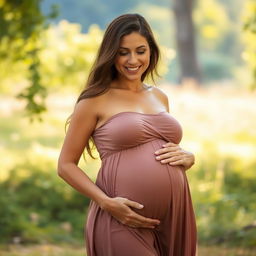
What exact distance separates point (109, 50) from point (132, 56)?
0.12 metres

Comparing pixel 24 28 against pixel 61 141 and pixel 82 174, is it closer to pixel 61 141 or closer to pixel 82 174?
pixel 61 141

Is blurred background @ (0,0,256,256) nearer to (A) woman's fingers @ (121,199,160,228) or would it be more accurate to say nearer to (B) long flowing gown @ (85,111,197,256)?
(B) long flowing gown @ (85,111,197,256)

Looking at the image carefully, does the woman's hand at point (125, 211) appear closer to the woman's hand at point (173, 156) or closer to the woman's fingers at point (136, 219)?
the woman's fingers at point (136, 219)

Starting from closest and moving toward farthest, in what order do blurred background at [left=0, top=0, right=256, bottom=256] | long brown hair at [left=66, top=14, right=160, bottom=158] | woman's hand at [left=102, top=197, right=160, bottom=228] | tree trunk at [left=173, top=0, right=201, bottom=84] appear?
1. woman's hand at [left=102, top=197, right=160, bottom=228]
2. long brown hair at [left=66, top=14, right=160, bottom=158]
3. blurred background at [left=0, top=0, right=256, bottom=256]
4. tree trunk at [left=173, top=0, right=201, bottom=84]

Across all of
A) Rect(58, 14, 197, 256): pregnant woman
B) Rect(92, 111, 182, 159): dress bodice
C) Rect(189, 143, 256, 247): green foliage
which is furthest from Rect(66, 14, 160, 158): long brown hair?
Rect(189, 143, 256, 247): green foliage

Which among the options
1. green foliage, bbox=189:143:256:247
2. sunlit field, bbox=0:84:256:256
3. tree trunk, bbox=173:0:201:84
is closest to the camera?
green foliage, bbox=189:143:256:247

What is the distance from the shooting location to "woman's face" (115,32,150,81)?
12.6 feet

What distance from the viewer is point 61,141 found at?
11453 mm

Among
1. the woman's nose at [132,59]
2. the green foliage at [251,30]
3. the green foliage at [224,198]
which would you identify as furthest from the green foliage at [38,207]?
the woman's nose at [132,59]

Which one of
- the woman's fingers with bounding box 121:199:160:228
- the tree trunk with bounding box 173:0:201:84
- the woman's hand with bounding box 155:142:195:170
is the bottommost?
the woman's fingers with bounding box 121:199:160:228

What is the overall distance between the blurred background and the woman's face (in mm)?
1304

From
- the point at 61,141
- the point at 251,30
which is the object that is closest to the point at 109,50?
the point at 251,30

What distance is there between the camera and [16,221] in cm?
828

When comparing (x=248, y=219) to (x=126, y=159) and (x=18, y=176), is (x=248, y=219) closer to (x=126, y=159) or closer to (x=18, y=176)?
(x=18, y=176)
